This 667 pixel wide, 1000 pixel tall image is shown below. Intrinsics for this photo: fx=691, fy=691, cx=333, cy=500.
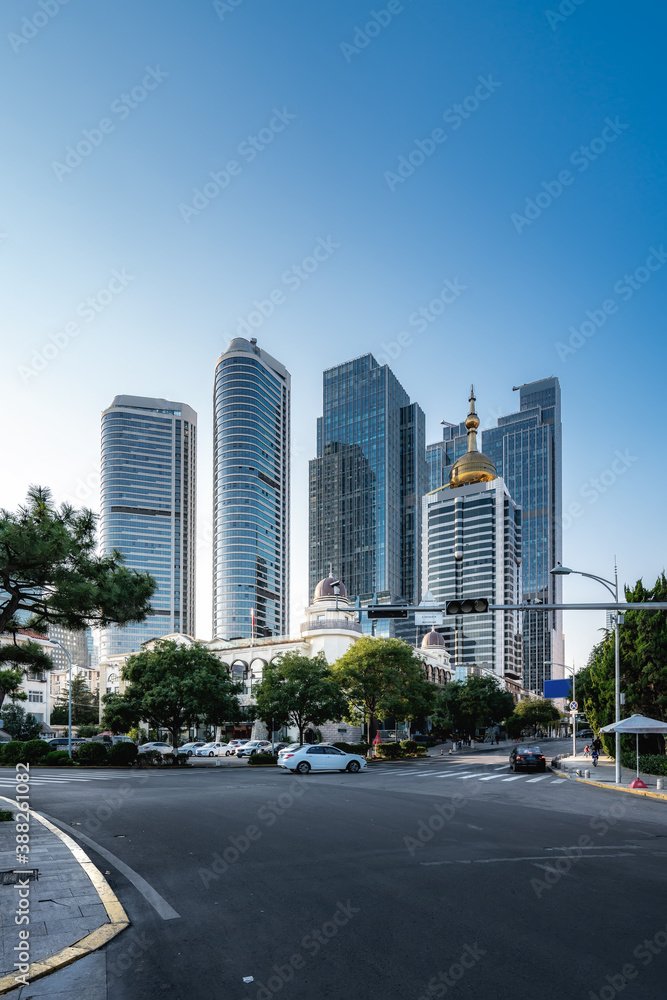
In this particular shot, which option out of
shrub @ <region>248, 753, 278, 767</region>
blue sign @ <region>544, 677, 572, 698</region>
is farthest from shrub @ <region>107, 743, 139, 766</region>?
blue sign @ <region>544, 677, 572, 698</region>

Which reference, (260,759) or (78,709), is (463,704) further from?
(78,709)

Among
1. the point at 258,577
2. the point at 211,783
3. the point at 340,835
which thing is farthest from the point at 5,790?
the point at 258,577

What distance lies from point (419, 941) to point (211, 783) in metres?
22.4

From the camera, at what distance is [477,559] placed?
17750 cm

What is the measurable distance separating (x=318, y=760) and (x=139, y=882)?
89.7ft

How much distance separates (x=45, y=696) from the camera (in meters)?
92.5

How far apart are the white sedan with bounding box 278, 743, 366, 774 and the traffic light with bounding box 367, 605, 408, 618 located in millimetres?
16614

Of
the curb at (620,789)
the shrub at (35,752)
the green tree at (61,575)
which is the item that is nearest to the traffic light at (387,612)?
the green tree at (61,575)

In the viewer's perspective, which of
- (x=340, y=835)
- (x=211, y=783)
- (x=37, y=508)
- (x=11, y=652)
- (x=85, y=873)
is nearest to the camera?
(x=85, y=873)

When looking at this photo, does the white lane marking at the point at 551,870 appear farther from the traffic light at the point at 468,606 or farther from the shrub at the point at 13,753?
the shrub at the point at 13,753

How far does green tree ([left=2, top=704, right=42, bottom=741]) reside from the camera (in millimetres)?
70812

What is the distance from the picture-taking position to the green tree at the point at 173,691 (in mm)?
47312

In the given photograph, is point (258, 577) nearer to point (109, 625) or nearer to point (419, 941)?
point (109, 625)

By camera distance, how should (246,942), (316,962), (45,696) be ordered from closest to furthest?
(316,962)
(246,942)
(45,696)
